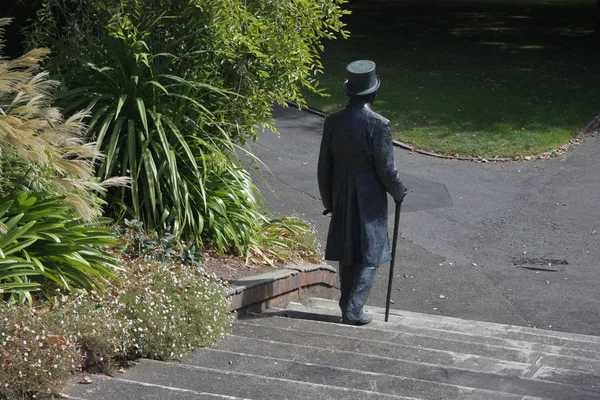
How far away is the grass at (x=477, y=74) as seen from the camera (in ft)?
54.5

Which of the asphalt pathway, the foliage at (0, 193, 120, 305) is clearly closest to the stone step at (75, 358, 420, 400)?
the foliage at (0, 193, 120, 305)

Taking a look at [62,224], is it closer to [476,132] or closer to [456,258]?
[456,258]

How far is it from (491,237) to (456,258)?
1000 mm

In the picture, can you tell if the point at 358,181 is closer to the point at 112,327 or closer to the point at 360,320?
the point at 360,320

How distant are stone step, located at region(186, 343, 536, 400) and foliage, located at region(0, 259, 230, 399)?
0.80 ft

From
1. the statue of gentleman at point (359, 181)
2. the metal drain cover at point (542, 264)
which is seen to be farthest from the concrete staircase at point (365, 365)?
the metal drain cover at point (542, 264)

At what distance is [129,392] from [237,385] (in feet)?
1.83

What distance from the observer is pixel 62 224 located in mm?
5434


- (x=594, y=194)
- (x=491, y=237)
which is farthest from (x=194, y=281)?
(x=594, y=194)

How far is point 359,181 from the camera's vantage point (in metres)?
6.91

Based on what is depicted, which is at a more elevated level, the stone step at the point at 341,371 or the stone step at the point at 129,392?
the stone step at the point at 129,392

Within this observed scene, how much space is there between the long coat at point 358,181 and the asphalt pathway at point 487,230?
1.96 meters

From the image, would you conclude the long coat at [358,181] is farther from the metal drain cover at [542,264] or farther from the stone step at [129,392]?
the metal drain cover at [542,264]

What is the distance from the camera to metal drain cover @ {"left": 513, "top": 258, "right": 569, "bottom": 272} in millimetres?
10305
